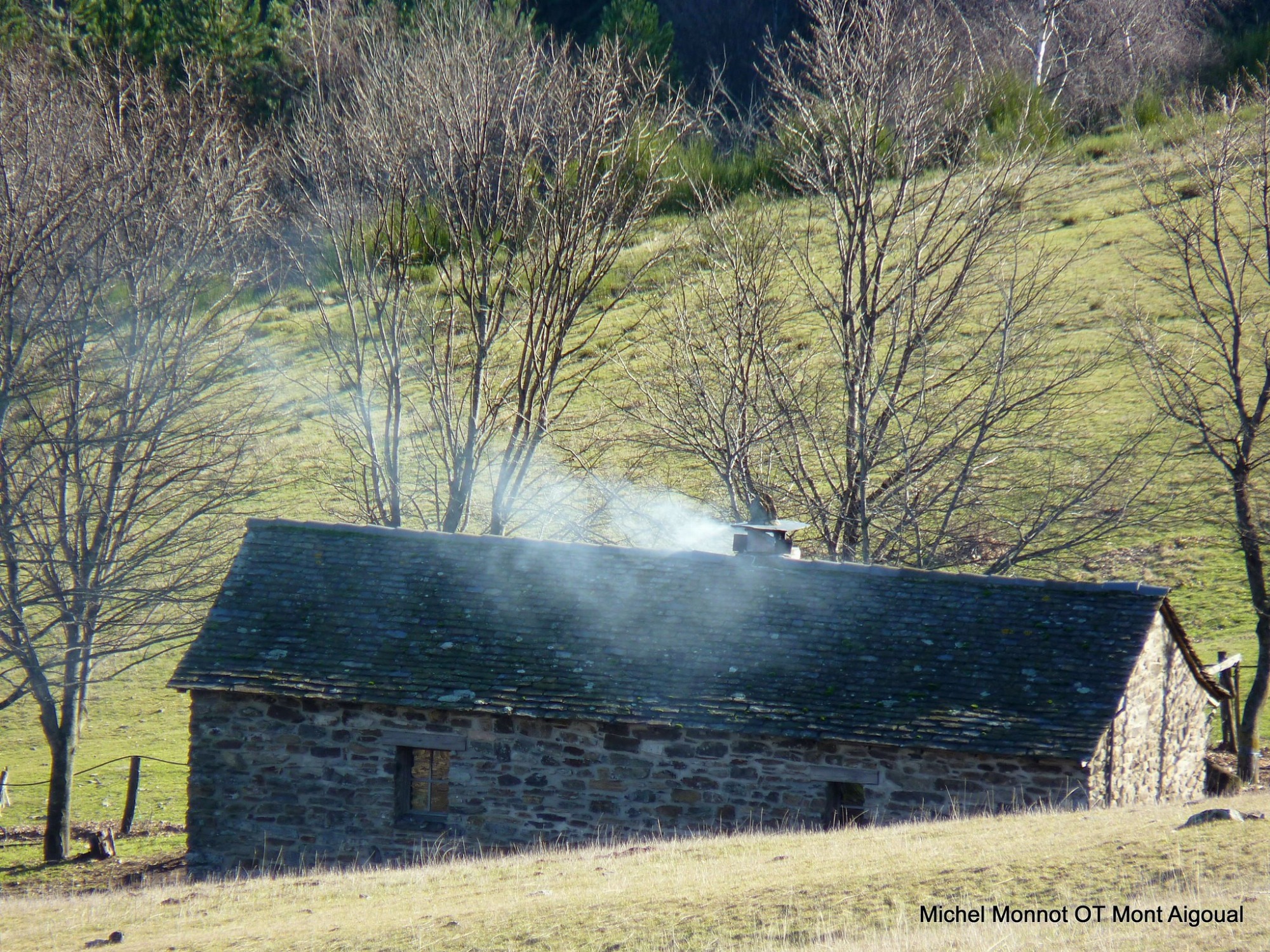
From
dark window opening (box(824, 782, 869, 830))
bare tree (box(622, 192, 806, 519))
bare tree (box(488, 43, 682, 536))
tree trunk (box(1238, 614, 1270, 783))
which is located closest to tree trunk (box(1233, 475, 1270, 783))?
tree trunk (box(1238, 614, 1270, 783))

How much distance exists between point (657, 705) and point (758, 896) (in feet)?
15.0

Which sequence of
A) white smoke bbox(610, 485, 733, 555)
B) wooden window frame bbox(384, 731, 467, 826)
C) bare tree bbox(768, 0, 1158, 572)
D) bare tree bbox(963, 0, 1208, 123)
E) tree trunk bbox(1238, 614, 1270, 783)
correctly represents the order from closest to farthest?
wooden window frame bbox(384, 731, 467, 826) → tree trunk bbox(1238, 614, 1270, 783) → bare tree bbox(768, 0, 1158, 572) → white smoke bbox(610, 485, 733, 555) → bare tree bbox(963, 0, 1208, 123)

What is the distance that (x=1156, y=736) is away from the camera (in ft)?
49.9

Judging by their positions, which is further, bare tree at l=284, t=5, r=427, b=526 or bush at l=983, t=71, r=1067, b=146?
bush at l=983, t=71, r=1067, b=146

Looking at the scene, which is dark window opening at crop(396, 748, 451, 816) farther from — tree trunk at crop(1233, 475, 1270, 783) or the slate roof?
tree trunk at crop(1233, 475, 1270, 783)

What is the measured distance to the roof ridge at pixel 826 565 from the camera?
572 inches

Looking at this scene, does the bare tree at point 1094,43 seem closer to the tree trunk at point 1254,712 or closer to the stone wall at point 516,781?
the tree trunk at point 1254,712

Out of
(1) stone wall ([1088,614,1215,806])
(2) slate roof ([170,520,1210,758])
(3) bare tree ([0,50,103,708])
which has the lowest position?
(1) stone wall ([1088,614,1215,806])

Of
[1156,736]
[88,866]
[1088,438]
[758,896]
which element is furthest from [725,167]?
[758,896]

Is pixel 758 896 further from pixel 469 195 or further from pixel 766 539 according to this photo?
pixel 469 195

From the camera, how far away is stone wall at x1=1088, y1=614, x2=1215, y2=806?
13.6 m

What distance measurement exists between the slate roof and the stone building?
0.03 metres

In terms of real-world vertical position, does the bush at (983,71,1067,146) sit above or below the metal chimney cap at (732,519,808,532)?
above

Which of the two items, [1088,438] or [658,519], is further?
[1088,438]
